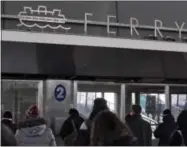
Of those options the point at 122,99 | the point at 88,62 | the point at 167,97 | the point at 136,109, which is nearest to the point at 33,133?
the point at 136,109

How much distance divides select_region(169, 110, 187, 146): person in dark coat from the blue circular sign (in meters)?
2.59

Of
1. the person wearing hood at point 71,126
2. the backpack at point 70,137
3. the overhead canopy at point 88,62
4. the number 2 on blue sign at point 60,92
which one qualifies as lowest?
the backpack at point 70,137

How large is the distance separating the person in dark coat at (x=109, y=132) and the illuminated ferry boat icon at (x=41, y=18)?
2972 millimetres

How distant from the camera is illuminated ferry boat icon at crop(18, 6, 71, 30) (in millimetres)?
7206

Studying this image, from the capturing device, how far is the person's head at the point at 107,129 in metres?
4.62

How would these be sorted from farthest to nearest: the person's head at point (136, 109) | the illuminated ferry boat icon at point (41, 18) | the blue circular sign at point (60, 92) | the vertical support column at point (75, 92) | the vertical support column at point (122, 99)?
the vertical support column at point (122, 99) → the vertical support column at point (75, 92) → the blue circular sign at point (60, 92) → the illuminated ferry boat icon at point (41, 18) → the person's head at point (136, 109)

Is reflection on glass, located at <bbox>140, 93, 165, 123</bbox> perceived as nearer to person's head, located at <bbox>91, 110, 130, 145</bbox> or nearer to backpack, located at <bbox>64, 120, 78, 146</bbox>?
backpack, located at <bbox>64, 120, 78, 146</bbox>

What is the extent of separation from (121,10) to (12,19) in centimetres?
203

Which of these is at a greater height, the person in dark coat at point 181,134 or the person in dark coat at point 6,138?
the person in dark coat at point 6,138

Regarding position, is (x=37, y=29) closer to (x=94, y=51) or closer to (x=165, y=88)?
(x=94, y=51)

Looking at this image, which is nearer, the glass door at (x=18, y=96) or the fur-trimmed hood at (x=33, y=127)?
the fur-trimmed hood at (x=33, y=127)

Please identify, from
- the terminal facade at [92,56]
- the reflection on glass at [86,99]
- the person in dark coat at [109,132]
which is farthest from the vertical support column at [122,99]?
the person in dark coat at [109,132]

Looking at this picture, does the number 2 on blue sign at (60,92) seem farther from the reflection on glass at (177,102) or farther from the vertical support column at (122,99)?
the reflection on glass at (177,102)

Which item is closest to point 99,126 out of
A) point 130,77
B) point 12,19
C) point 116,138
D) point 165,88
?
point 116,138
